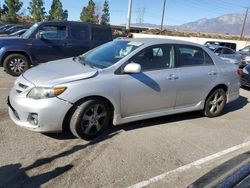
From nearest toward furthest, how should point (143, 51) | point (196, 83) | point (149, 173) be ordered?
point (149, 173) < point (143, 51) < point (196, 83)

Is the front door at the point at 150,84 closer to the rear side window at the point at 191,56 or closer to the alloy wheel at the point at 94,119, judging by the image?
the rear side window at the point at 191,56

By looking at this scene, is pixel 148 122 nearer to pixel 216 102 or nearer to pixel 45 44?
pixel 216 102

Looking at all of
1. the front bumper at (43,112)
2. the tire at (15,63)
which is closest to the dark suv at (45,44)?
the tire at (15,63)

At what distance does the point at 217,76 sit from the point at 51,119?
3.55m

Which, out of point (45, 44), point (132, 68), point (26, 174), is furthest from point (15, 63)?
point (26, 174)

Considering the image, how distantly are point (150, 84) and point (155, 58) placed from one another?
1.75ft

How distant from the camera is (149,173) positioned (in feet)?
13.2

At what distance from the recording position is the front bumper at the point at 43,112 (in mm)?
4473

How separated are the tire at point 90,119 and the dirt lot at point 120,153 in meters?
0.14

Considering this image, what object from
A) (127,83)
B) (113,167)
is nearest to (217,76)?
(127,83)

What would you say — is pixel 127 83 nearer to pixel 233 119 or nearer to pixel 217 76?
pixel 217 76

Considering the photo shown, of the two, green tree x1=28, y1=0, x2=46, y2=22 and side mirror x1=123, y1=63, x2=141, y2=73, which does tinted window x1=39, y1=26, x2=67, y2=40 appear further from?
green tree x1=28, y1=0, x2=46, y2=22

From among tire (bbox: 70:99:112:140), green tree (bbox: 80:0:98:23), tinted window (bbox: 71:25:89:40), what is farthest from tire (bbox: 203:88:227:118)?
green tree (bbox: 80:0:98:23)

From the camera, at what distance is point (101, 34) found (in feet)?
36.0
